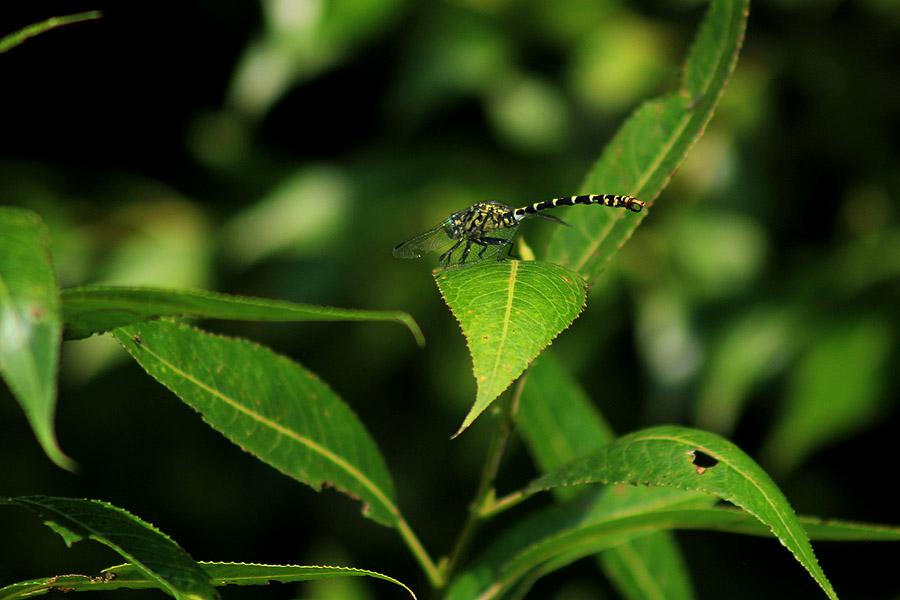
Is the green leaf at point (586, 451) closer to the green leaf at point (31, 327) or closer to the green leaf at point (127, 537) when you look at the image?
the green leaf at point (127, 537)

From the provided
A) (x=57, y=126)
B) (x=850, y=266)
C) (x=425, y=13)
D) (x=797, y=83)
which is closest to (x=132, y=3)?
(x=57, y=126)

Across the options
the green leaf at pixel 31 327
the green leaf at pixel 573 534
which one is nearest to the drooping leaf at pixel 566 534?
the green leaf at pixel 573 534

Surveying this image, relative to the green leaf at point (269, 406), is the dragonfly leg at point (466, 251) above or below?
above

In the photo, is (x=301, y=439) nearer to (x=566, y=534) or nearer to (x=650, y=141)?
(x=566, y=534)

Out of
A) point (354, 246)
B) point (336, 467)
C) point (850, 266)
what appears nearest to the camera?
point (336, 467)

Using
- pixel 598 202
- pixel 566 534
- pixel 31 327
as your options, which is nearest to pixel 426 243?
pixel 598 202

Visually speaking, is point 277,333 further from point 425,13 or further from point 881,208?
point 881,208
